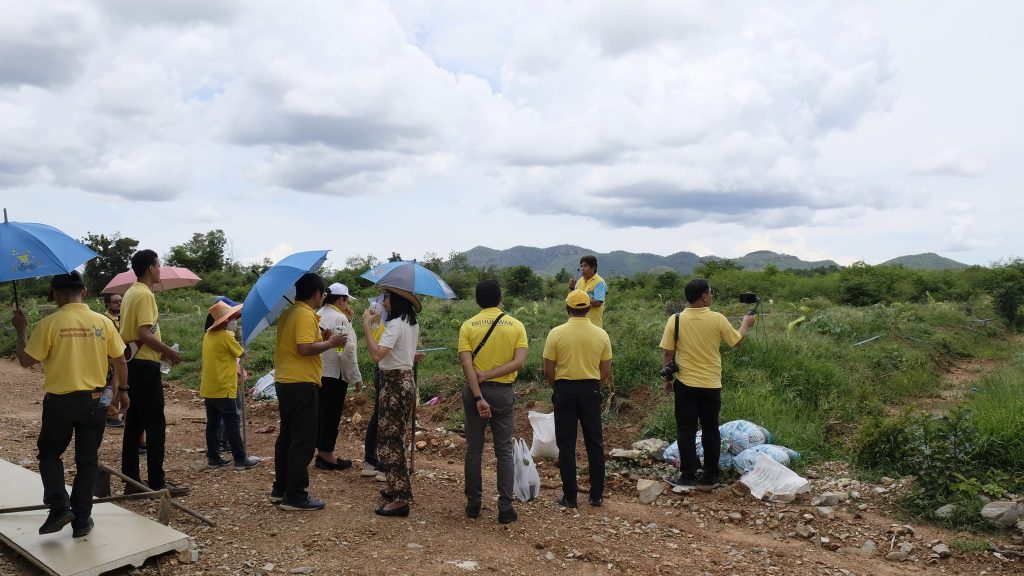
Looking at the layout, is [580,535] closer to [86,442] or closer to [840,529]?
[840,529]

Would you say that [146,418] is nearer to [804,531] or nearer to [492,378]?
[492,378]

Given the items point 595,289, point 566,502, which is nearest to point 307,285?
point 566,502

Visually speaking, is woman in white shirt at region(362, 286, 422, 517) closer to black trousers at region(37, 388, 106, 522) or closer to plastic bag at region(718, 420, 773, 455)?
black trousers at region(37, 388, 106, 522)

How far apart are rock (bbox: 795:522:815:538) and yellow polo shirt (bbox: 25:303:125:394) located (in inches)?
189

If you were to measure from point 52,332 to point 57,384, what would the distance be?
30 cm

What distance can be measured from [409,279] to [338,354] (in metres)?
1.42

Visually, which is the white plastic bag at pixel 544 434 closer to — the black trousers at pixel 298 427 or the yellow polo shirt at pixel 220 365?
the black trousers at pixel 298 427

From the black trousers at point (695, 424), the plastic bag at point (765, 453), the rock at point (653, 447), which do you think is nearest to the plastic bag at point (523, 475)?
the black trousers at point (695, 424)

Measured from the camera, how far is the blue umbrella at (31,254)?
3898 millimetres

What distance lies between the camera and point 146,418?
507 cm

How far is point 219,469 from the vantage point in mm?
6113

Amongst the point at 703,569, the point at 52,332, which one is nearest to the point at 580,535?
the point at 703,569

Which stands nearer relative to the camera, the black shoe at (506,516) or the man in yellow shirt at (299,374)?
the man in yellow shirt at (299,374)

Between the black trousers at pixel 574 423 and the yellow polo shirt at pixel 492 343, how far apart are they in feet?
2.14
